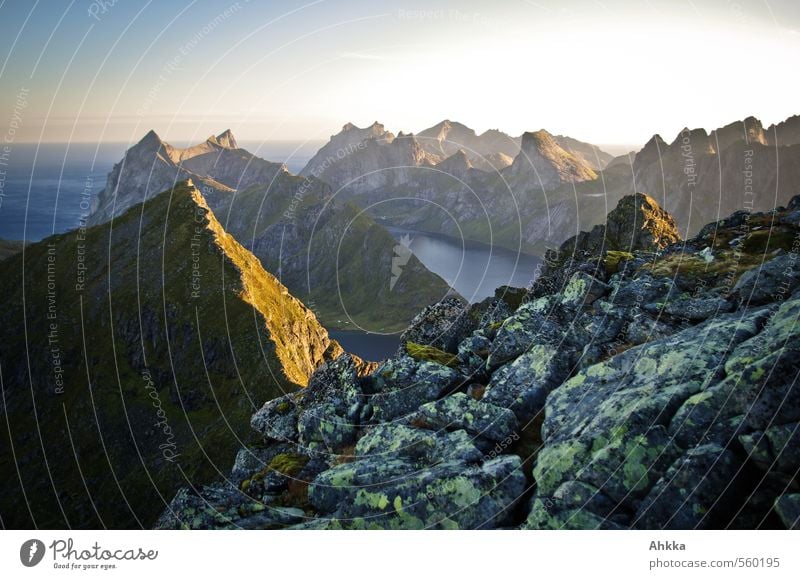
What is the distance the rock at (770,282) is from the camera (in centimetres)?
1958

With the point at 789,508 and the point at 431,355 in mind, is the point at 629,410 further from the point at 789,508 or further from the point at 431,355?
the point at 431,355

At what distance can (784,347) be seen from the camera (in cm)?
1428

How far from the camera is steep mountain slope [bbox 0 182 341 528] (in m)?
106

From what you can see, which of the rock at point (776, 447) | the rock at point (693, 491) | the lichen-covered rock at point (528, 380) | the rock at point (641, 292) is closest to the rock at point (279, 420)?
the lichen-covered rock at point (528, 380)

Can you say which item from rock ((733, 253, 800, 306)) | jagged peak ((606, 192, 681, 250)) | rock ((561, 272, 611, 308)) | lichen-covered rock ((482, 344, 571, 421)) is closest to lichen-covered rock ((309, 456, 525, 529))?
lichen-covered rock ((482, 344, 571, 421))

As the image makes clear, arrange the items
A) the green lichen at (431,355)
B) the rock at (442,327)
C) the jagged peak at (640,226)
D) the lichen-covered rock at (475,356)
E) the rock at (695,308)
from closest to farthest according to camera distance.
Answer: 1. the rock at (695,308)
2. the lichen-covered rock at (475,356)
3. the green lichen at (431,355)
4. the rock at (442,327)
5. the jagged peak at (640,226)

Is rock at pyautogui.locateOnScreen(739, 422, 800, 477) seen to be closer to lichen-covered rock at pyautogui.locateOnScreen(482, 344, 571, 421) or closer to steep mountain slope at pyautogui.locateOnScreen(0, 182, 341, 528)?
lichen-covered rock at pyautogui.locateOnScreen(482, 344, 571, 421)

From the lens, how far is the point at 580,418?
55.7 feet

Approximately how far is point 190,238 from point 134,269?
20.1 meters

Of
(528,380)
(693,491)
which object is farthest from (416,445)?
(693,491)

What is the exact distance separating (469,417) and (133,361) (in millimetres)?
143914

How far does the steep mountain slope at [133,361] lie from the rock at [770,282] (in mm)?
97003

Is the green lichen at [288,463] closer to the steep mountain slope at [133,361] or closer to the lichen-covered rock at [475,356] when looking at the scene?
the lichen-covered rock at [475,356]

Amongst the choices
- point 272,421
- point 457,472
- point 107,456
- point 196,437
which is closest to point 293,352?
point 196,437
